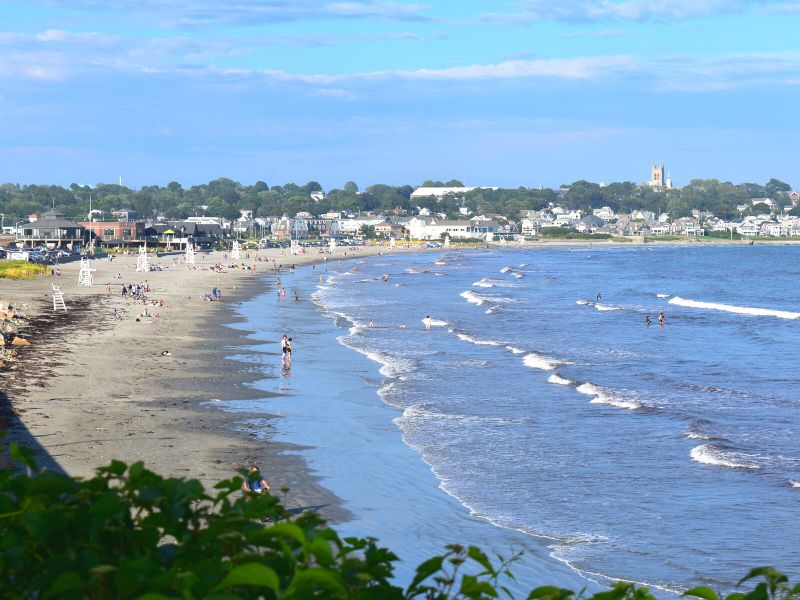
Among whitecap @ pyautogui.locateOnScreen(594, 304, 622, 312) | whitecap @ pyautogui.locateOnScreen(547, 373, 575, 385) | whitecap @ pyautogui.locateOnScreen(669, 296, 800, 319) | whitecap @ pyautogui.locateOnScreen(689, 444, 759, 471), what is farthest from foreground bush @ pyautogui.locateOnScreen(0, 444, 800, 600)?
whitecap @ pyautogui.locateOnScreen(669, 296, 800, 319)

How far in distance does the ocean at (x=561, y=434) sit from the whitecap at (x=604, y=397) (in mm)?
108

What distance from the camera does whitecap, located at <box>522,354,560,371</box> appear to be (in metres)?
41.8

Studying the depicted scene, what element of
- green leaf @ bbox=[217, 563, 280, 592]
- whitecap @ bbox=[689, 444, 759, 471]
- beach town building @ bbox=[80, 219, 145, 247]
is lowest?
whitecap @ bbox=[689, 444, 759, 471]

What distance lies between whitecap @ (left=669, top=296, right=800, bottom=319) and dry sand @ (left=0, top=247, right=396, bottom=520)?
33940 mm

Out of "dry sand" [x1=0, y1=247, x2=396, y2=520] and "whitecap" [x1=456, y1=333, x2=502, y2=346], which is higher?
"dry sand" [x1=0, y1=247, x2=396, y2=520]

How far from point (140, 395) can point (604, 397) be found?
14.2 m

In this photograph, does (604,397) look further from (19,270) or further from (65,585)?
(19,270)


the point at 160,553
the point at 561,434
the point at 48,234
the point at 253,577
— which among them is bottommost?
the point at 561,434

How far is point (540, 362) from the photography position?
43031mm

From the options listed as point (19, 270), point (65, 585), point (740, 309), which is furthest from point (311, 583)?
point (19, 270)

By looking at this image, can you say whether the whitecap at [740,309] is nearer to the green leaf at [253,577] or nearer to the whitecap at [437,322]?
the whitecap at [437,322]

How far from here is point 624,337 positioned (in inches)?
2164

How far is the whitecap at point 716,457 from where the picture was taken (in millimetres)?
24594

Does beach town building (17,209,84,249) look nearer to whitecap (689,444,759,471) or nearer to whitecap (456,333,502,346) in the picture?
whitecap (456,333,502,346)
